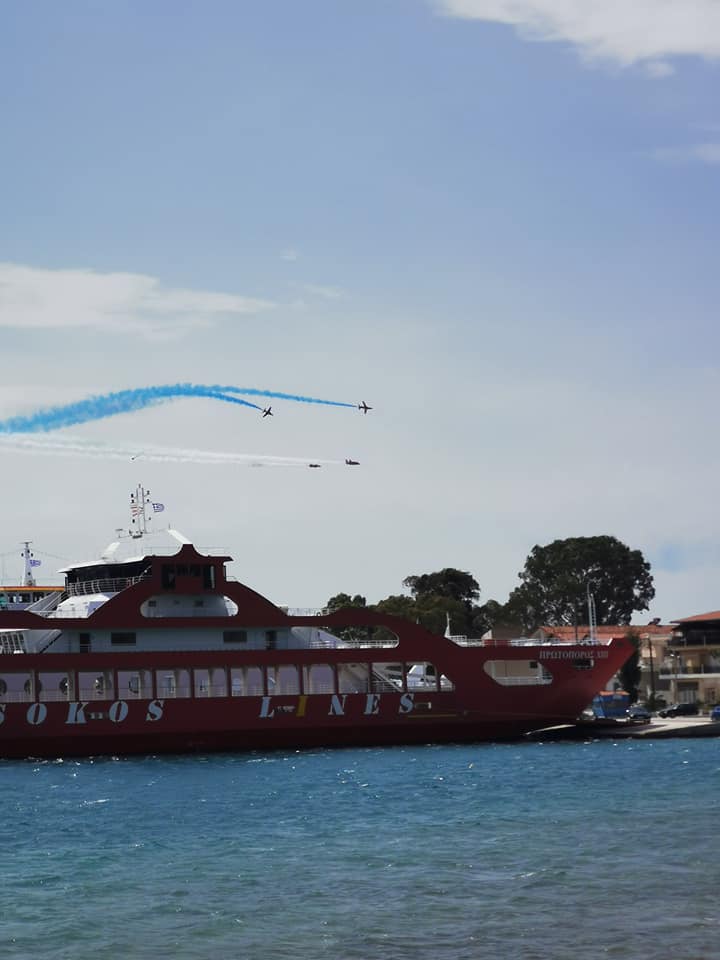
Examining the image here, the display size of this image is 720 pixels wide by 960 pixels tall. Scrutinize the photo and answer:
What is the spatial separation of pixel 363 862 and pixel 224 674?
26978mm

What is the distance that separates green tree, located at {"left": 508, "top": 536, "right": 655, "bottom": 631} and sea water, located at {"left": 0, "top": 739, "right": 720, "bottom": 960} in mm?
83031

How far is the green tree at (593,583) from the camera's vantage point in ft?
430

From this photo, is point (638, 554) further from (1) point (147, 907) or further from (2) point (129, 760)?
(1) point (147, 907)

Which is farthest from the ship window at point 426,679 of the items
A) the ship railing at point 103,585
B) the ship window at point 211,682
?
the ship railing at point 103,585

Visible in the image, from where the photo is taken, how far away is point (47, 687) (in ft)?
173

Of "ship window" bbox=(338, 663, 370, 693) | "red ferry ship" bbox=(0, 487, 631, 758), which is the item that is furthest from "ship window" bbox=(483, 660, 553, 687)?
"ship window" bbox=(338, 663, 370, 693)

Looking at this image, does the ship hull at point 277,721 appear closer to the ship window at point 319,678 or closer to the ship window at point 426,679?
the ship window at point 426,679

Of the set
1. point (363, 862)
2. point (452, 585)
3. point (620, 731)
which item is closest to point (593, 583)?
point (452, 585)

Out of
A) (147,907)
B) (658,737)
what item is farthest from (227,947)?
(658,737)

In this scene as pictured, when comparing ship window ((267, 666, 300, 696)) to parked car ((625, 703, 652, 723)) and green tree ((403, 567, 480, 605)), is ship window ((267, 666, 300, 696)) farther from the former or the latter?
green tree ((403, 567, 480, 605))

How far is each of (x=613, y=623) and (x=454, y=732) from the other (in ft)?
254

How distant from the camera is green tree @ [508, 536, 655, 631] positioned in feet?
430

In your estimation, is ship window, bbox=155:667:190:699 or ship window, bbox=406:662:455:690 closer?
ship window, bbox=155:667:190:699

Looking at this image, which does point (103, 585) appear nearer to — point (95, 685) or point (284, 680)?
point (95, 685)
